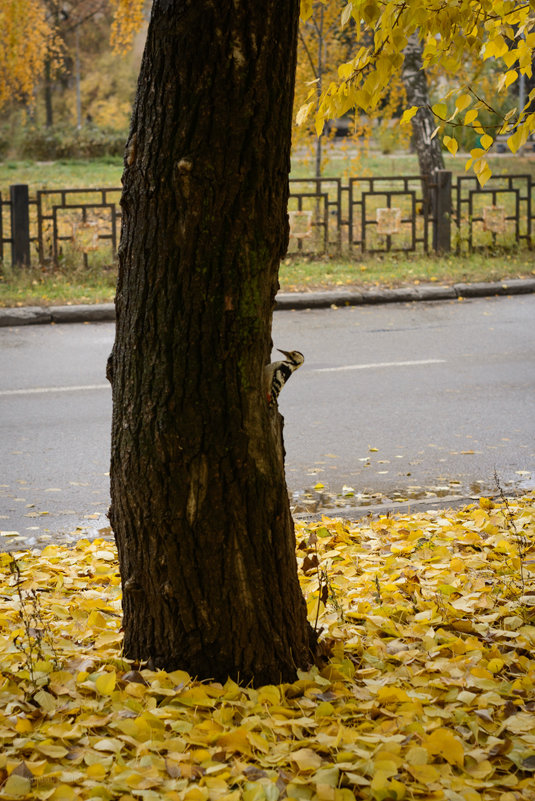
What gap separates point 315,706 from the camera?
116 inches

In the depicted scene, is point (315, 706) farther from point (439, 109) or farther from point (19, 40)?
point (19, 40)

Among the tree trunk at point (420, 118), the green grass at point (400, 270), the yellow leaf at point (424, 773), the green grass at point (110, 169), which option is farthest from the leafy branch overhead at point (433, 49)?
the green grass at point (110, 169)

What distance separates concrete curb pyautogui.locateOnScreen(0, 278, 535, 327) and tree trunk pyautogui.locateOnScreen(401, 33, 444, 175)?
168 inches

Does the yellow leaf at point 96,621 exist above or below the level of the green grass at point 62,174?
below

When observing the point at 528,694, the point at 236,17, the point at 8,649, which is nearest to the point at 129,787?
the point at 8,649

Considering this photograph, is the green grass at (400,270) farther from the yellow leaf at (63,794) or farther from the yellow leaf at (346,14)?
the yellow leaf at (63,794)

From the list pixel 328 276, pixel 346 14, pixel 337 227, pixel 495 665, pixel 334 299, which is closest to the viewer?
pixel 495 665

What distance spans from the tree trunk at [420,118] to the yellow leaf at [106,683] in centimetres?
1448

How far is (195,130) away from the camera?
2.78 metres

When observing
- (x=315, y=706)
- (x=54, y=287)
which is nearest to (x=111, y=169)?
(x=54, y=287)

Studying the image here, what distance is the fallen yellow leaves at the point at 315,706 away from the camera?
98.3 inches

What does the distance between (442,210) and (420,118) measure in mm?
2580

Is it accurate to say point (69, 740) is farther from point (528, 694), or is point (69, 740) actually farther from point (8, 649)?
point (528, 694)

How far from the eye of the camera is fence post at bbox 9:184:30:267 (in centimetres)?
1284
